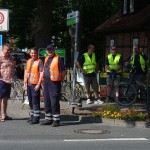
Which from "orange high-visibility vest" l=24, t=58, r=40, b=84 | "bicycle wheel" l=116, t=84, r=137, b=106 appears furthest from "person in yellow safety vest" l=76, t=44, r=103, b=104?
"orange high-visibility vest" l=24, t=58, r=40, b=84

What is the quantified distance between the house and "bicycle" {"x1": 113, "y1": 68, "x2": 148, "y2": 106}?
479 centimetres

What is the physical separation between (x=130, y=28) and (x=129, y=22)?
0.62 metres

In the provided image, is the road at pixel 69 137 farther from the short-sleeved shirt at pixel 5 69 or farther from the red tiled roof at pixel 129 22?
the red tiled roof at pixel 129 22

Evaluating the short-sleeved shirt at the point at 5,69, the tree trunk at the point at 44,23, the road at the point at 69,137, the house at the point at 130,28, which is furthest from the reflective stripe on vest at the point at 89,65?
the house at the point at 130,28

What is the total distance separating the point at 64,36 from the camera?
3703 cm

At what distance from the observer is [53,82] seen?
11.6 m

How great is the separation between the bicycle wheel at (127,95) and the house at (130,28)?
4.97m

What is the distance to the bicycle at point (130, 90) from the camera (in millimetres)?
15703

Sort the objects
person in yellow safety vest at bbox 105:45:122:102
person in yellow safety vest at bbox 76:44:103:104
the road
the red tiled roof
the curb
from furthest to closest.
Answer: the red tiled roof < person in yellow safety vest at bbox 105:45:122:102 < person in yellow safety vest at bbox 76:44:103:104 < the curb < the road

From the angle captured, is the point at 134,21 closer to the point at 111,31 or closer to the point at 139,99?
the point at 111,31

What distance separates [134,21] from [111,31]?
287 centimetres

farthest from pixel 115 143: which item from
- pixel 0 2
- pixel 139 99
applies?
pixel 0 2

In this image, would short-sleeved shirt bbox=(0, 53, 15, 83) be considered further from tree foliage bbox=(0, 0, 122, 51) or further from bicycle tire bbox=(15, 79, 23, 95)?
tree foliage bbox=(0, 0, 122, 51)

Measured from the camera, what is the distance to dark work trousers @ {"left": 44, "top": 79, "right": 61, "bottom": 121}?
11.7 meters
